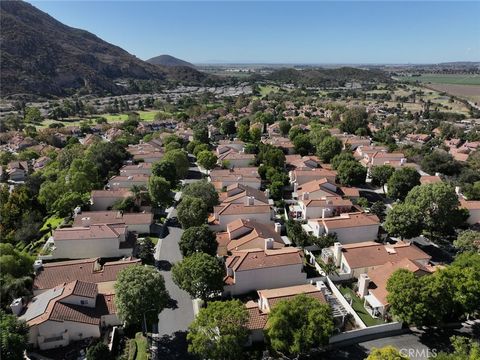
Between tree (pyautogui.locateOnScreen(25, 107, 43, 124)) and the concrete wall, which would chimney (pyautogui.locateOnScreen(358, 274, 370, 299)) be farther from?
tree (pyautogui.locateOnScreen(25, 107, 43, 124))

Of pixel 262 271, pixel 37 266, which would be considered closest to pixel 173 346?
pixel 262 271

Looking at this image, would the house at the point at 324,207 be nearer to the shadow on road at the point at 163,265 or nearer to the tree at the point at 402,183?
the tree at the point at 402,183

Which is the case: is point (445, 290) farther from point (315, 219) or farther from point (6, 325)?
point (6, 325)

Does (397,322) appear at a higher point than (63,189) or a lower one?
lower

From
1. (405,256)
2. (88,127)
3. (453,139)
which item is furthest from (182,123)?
(405,256)

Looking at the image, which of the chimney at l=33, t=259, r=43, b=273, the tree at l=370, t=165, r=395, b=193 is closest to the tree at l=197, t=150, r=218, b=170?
the tree at l=370, t=165, r=395, b=193
